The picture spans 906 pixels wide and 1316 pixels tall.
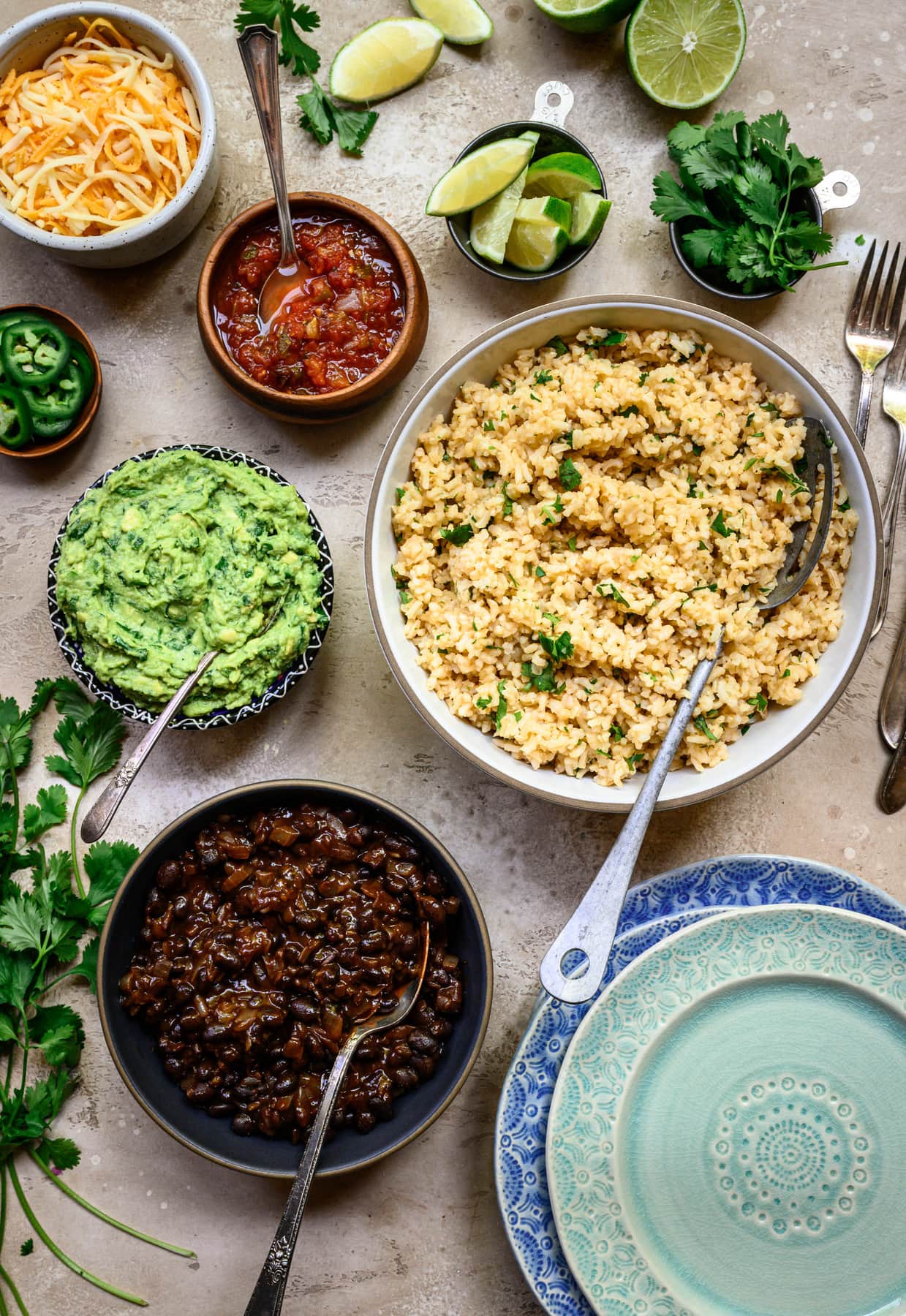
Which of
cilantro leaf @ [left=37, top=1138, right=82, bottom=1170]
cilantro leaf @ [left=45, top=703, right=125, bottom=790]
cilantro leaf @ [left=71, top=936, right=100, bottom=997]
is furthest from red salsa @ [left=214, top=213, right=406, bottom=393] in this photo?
cilantro leaf @ [left=37, top=1138, right=82, bottom=1170]

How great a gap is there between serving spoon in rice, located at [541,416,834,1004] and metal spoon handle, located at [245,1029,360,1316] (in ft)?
2.23

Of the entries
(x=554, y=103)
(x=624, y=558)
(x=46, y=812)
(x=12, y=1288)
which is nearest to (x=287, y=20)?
(x=554, y=103)

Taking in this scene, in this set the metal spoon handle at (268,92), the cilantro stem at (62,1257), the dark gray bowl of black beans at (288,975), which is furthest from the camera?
the cilantro stem at (62,1257)

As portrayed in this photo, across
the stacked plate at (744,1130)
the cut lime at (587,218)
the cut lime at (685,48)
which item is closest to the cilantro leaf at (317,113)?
the cut lime at (587,218)

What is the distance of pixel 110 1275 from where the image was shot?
10.1 feet

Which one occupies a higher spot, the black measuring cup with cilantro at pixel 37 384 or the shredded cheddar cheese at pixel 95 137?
the shredded cheddar cheese at pixel 95 137

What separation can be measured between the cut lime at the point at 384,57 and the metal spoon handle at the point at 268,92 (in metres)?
0.32

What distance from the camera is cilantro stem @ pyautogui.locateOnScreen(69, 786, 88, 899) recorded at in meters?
3.06

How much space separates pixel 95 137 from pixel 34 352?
24.5 inches

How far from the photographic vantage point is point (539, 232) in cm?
288

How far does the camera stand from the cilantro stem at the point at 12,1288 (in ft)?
9.99

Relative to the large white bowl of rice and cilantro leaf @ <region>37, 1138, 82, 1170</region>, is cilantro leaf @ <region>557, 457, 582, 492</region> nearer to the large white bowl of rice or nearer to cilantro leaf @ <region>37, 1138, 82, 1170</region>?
the large white bowl of rice

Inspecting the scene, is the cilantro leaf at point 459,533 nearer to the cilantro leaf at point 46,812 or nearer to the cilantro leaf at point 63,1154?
the cilantro leaf at point 46,812

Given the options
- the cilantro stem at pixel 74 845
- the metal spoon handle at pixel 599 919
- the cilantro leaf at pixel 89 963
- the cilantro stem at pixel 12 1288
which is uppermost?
the metal spoon handle at pixel 599 919
